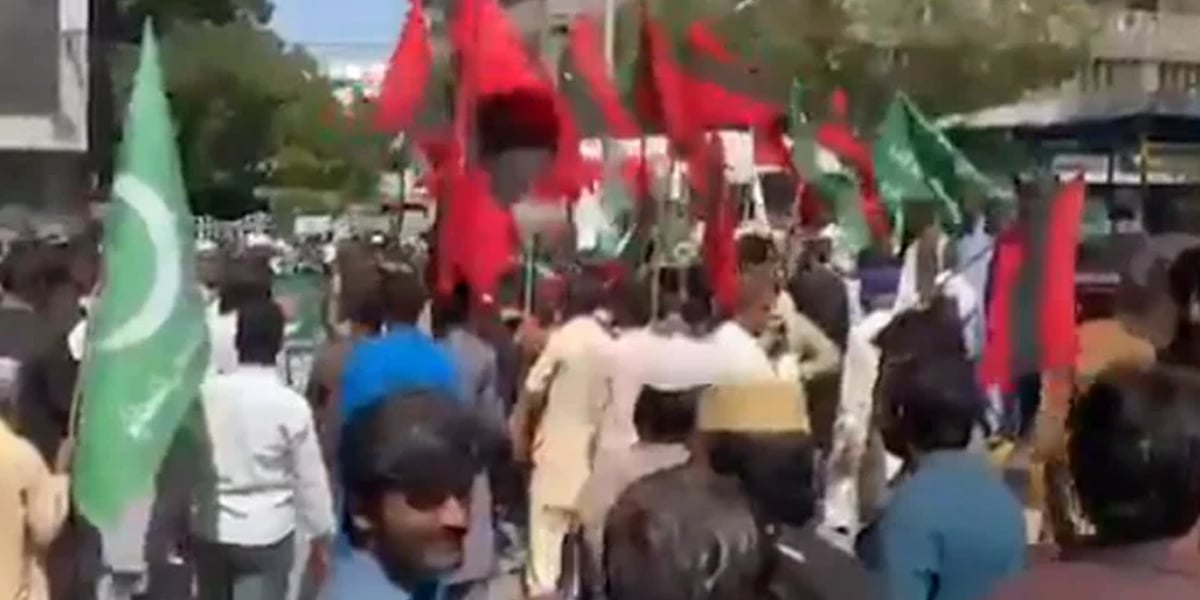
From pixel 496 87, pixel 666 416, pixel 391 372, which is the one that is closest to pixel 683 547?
pixel 391 372

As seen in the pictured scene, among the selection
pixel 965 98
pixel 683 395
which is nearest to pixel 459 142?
pixel 683 395

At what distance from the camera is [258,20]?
59281mm

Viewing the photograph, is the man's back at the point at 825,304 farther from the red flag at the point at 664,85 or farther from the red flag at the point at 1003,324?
the red flag at the point at 664,85

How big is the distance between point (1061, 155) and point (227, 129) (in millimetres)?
31104

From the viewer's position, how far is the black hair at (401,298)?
9484 mm

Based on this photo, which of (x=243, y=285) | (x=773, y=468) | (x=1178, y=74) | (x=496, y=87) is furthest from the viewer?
(x=1178, y=74)

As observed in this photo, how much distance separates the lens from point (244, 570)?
9.61 metres

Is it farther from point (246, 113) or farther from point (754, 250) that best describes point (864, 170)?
point (246, 113)

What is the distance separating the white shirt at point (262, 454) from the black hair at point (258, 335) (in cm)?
4

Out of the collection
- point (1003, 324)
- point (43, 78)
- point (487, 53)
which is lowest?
point (1003, 324)

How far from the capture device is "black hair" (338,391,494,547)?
4535 millimetres

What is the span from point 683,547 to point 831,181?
1771 centimetres

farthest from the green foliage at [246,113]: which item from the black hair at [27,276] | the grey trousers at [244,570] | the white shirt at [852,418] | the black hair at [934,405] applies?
the black hair at [934,405]

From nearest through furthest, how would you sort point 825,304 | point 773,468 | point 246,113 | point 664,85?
point 773,468 → point 825,304 → point 664,85 → point 246,113
